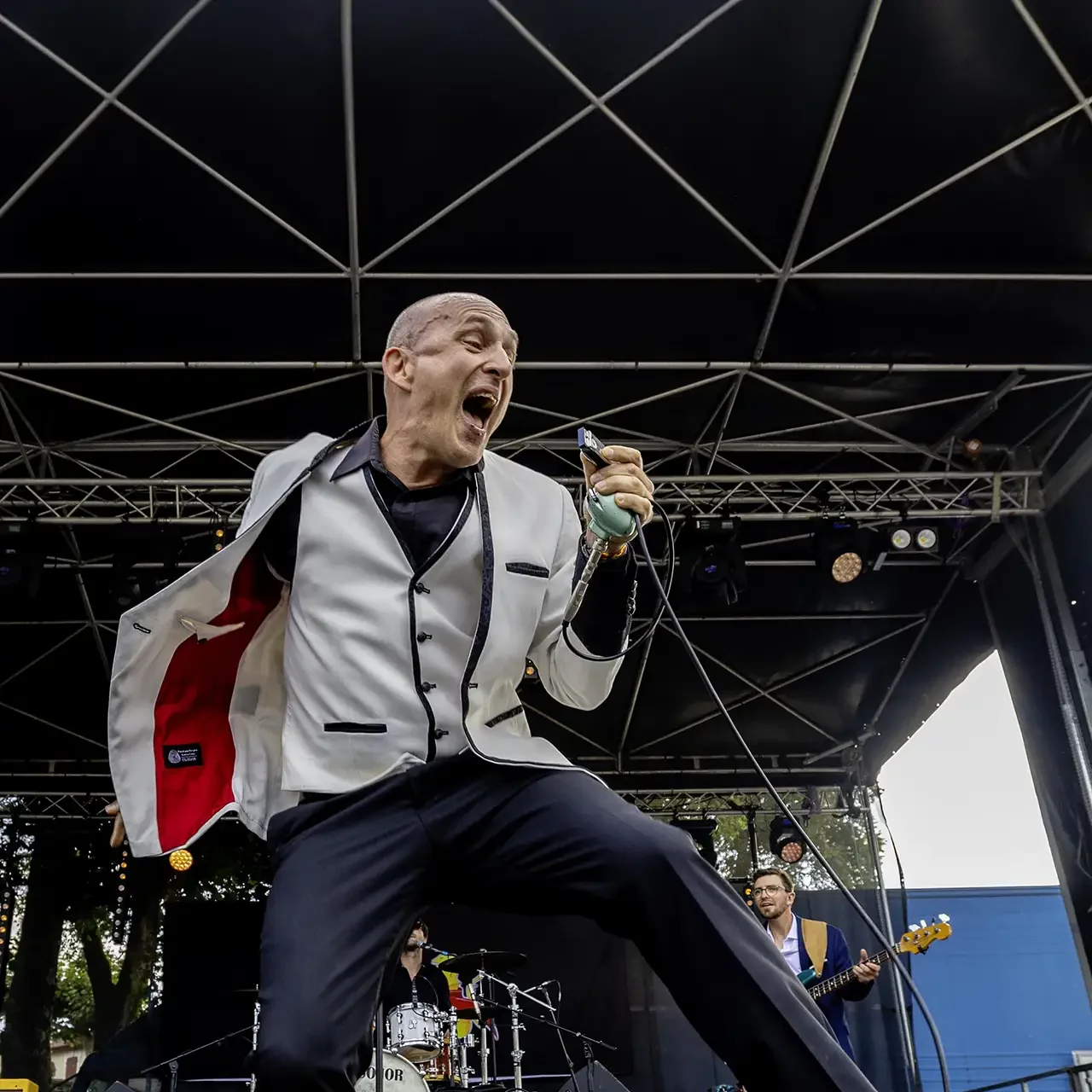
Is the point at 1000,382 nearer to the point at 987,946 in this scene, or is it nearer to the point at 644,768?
the point at 644,768

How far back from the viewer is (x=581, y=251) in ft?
20.8

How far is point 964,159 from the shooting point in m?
5.82

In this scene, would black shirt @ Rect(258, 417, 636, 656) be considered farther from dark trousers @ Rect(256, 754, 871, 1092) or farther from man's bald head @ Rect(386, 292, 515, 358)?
dark trousers @ Rect(256, 754, 871, 1092)

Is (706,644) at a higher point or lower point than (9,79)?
lower

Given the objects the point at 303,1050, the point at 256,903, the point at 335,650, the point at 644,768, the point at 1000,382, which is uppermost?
the point at 1000,382

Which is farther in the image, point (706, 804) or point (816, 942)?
point (706, 804)

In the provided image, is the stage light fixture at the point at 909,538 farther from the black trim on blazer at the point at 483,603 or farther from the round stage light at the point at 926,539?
the black trim on blazer at the point at 483,603

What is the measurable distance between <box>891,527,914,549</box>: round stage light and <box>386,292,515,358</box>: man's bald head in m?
6.47

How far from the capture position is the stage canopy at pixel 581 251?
17.3 feet

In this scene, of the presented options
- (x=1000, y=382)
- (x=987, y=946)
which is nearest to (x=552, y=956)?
(x=987, y=946)

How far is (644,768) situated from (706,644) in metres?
2.40

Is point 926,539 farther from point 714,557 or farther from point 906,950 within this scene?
point 906,950

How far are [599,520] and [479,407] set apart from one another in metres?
0.46

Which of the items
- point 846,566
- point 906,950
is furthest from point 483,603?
point 846,566
